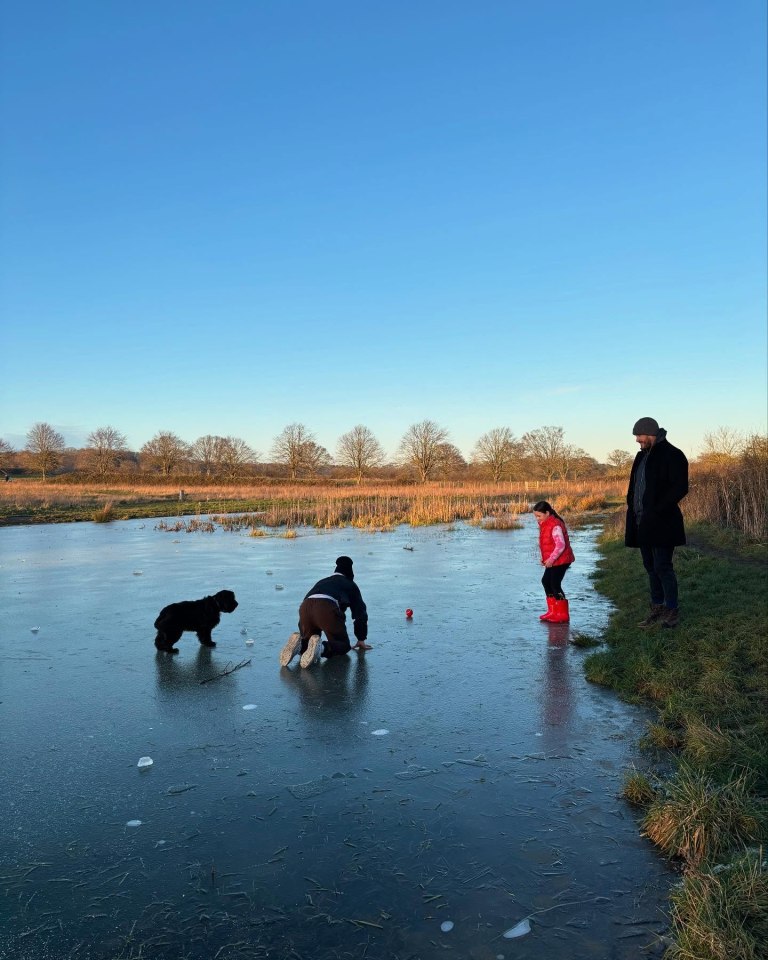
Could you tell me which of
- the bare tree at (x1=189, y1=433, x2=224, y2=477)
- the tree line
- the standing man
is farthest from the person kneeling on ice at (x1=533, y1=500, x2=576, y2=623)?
the bare tree at (x1=189, y1=433, x2=224, y2=477)

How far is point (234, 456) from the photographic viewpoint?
91.9 meters

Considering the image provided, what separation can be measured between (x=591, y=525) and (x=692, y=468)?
6316 mm

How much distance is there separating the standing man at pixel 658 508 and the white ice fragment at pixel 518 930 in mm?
4913

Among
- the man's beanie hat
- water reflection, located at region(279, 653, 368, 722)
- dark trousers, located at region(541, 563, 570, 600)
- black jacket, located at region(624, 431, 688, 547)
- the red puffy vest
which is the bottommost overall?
water reflection, located at region(279, 653, 368, 722)

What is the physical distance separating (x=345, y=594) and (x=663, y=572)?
3.43m

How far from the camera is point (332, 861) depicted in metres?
3.03

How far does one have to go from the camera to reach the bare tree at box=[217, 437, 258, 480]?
3573 inches

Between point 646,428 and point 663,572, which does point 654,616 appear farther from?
point 646,428

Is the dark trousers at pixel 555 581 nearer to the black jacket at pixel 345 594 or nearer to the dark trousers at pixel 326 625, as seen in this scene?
the black jacket at pixel 345 594

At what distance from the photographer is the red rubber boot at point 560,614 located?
828 cm

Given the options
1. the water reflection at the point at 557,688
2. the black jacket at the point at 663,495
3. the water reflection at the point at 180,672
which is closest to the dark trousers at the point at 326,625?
the water reflection at the point at 180,672

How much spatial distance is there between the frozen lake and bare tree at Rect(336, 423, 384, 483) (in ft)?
221

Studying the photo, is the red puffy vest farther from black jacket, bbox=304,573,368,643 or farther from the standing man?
black jacket, bbox=304,573,368,643

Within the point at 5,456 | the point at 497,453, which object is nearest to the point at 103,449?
the point at 5,456
